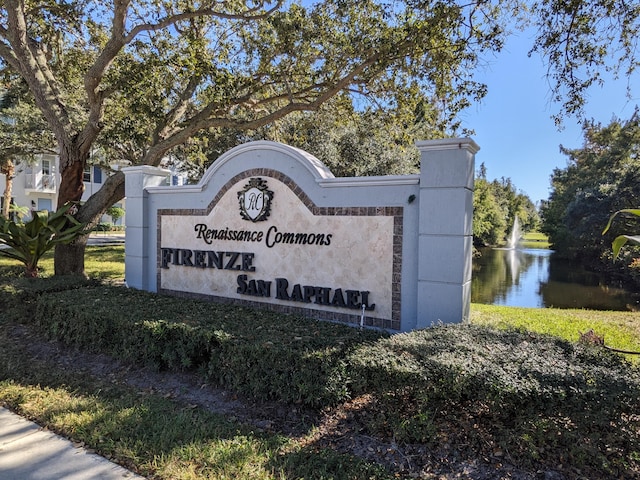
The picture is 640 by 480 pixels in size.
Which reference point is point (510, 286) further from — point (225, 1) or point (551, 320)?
point (225, 1)

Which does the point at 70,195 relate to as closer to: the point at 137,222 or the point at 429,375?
the point at 137,222

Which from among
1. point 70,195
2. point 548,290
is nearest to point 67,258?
point 70,195

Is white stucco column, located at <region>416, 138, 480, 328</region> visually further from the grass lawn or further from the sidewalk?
the sidewalk

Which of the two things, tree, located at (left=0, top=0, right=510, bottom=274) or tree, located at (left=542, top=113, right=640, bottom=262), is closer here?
tree, located at (left=0, top=0, right=510, bottom=274)

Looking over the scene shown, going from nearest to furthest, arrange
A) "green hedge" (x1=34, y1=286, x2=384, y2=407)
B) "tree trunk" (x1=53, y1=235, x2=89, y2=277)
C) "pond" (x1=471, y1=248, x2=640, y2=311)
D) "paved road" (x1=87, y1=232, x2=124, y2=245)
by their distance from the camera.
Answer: "green hedge" (x1=34, y1=286, x2=384, y2=407), "tree trunk" (x1=53, y1=235, x2=89, y2=277), "pond" (x1=471, y1=248, x2=640, y2=311), "paved road" (x1=87, y1=232, x2=124, y2=245)

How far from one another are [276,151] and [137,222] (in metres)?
3.37

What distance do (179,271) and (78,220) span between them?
10.4 feet

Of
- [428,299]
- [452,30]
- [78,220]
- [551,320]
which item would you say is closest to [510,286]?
[551,320]

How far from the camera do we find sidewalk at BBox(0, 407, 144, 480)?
2865 mm

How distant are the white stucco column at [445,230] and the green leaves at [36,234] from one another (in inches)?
278

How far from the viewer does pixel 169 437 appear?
3.25m

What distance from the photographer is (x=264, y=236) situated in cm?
643

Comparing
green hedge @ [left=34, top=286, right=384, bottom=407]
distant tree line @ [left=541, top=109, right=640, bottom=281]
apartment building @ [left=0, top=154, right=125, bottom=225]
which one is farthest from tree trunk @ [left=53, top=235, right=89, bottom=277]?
apartment building @ [left=0, top=154, right=125, bottom=225]

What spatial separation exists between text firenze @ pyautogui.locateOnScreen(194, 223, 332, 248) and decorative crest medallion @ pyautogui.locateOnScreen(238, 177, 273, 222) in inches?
9.7
